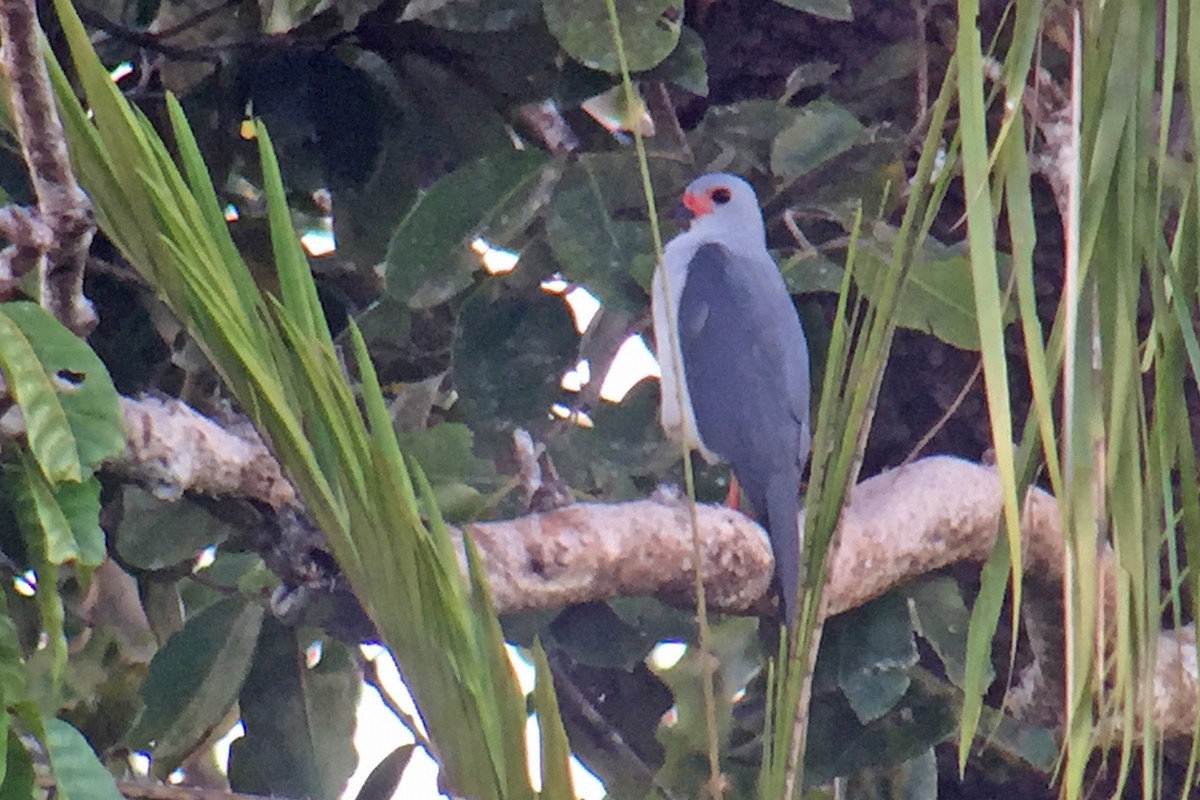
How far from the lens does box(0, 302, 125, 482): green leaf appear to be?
0.85m

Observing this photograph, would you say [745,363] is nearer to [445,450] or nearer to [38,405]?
[445,450]

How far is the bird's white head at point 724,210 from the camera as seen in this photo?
2.04m

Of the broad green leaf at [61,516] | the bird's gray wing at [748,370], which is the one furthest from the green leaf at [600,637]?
the broad green leaf at [61,516]

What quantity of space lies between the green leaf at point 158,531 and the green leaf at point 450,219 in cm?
32

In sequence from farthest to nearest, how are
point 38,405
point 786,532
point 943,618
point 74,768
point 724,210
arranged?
point 724,210 → point 786,532 → point 943,618 → point 38,405 → point 74,768

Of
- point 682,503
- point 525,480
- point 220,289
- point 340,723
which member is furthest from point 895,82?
point 220,289

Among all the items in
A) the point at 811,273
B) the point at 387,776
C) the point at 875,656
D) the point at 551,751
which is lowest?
the point at 387,776

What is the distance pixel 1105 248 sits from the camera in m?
0.75

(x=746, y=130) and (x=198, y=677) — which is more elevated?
(x=746, y=130)

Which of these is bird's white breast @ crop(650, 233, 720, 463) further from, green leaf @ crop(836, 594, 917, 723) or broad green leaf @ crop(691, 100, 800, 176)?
green leaf @ crop(836, 594, 917, 723)

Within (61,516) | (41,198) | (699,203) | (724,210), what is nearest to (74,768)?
(61,516)

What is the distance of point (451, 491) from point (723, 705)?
51cm

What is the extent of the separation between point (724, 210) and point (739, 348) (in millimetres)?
236

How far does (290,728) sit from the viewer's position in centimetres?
163
